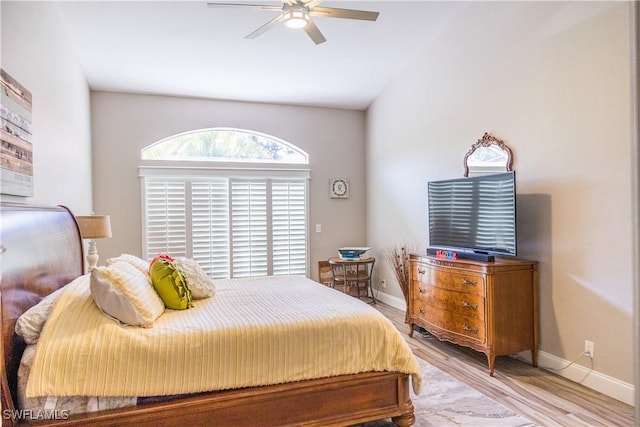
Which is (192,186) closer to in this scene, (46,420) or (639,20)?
(46,420)

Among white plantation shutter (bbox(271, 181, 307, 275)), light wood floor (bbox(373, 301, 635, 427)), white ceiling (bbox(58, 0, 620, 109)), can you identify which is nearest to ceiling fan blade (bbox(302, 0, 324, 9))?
white ceiling (bbox(58, 0, 620, 109))

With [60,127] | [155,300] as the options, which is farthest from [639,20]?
[60,127]

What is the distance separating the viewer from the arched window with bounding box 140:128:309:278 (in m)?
5.30

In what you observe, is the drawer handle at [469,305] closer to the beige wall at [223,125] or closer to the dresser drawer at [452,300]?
the dresser drawer at [452,300]

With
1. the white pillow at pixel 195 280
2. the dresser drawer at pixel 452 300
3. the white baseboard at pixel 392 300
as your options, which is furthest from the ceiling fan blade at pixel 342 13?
the white baseboard at pixel 392 300

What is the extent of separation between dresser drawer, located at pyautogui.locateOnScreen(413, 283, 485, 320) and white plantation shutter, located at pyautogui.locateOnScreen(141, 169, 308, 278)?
2.38 meters

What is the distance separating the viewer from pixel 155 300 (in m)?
2.29

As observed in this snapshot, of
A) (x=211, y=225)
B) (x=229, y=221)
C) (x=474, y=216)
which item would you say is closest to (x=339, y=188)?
(x=229, y=221)

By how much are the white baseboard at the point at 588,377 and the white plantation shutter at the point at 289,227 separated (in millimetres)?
3284

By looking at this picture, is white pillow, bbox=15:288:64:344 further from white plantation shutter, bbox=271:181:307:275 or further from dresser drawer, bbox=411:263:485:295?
white plantation shutter, bbox=271:181:307:275

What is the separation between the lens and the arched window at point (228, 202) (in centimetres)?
530

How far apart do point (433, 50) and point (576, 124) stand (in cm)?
210

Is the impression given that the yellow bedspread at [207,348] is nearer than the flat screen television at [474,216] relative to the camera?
Result: Yes

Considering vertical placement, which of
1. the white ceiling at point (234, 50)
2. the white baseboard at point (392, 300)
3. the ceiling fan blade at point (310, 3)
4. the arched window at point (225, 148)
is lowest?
the white baseboard at point (392, 300)
